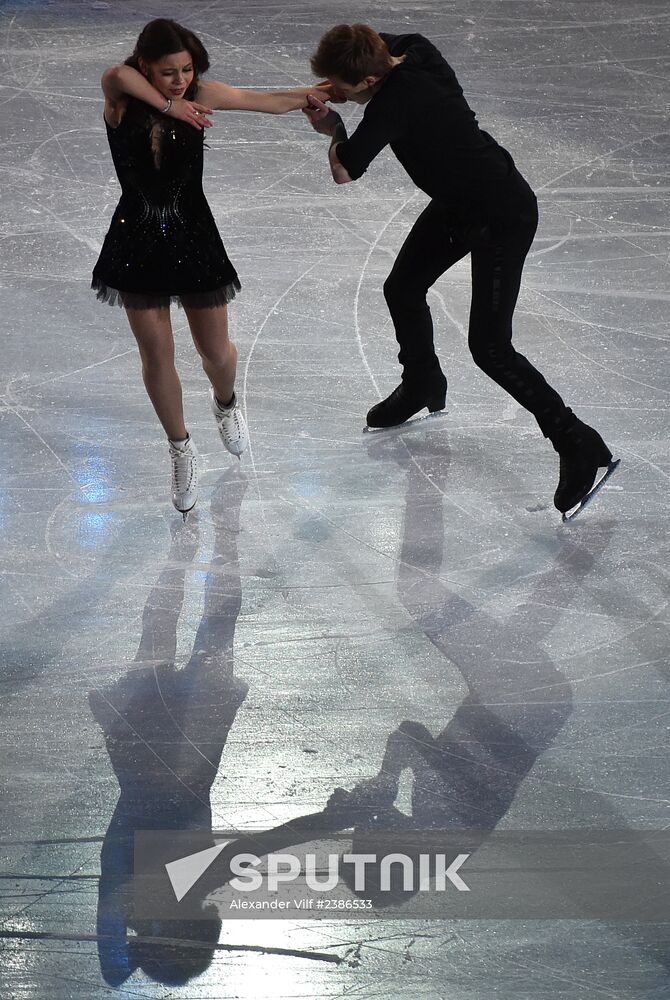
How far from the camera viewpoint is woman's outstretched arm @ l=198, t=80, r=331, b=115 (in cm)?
307

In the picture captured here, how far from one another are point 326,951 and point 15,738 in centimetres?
90

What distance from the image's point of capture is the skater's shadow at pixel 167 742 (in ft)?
7.23

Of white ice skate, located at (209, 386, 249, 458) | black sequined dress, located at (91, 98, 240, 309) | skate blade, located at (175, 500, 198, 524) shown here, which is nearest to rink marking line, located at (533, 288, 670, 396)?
white ice skate, located at (209, 386, 249, 458)

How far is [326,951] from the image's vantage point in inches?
86.2

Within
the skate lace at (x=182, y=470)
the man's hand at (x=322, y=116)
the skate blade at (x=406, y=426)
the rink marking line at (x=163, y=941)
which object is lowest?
the rink marking line at (x=163, y=941)

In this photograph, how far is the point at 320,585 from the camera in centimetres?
312

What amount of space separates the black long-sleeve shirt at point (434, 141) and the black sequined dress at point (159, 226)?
42 cm

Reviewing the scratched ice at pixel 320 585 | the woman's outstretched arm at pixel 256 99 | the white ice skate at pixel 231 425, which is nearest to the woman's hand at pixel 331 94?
the woman's outstretched arm at pixel 256 99

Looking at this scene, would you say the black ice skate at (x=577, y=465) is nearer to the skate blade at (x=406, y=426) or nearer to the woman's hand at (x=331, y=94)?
the skate blade at (x=406, y=426)

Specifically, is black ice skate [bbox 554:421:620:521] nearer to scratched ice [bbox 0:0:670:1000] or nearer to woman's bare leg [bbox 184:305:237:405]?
scratched ice [bbox 0:0:670:1000]

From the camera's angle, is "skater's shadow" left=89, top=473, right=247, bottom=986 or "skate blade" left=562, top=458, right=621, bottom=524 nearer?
"skater's shadow" left=89, top=473, right=247, bottom=986

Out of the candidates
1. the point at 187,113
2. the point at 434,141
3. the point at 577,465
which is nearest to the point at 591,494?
the point at 577,465

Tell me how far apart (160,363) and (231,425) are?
399mm

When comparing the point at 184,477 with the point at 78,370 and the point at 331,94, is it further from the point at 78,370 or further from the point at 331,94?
the point at 331,94
